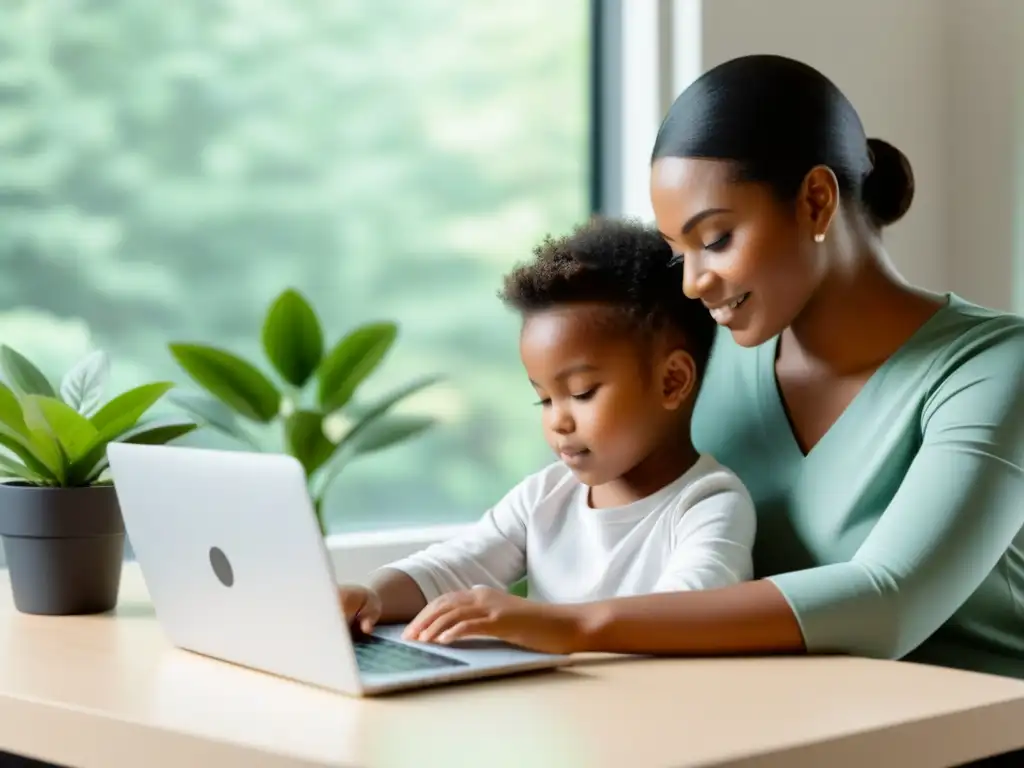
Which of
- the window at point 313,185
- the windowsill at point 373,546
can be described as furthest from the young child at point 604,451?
the window at point 313,185

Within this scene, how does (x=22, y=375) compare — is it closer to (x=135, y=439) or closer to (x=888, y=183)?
(x=135, y=439)

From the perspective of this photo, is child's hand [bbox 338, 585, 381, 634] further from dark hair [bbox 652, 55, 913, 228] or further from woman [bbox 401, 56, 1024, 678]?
dark hair [bbox 652, 55, 913, 228]

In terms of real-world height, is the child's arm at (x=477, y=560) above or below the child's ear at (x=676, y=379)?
below

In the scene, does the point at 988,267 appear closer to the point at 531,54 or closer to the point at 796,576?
the point at 531,54

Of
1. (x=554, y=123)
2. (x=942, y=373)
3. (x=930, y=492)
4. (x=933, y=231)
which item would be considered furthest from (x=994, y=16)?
(x=930, y=492)

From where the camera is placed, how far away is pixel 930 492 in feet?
3.97

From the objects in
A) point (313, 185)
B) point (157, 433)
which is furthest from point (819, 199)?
point (313, 185)

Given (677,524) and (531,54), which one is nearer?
(677,524)

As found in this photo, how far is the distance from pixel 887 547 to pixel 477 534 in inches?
17.7

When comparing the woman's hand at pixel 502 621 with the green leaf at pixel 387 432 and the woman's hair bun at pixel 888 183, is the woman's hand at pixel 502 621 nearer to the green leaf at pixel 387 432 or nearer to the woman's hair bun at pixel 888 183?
the woman's hair bun at pixel 888 183

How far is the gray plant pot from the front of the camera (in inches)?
54.7

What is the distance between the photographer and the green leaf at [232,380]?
1.74m

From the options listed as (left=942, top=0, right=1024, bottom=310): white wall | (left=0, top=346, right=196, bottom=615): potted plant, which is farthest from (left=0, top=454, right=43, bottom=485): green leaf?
(left=942, top=0, right=1024, bottom=310): white wall

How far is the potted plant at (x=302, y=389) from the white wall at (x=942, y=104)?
3.53ft
